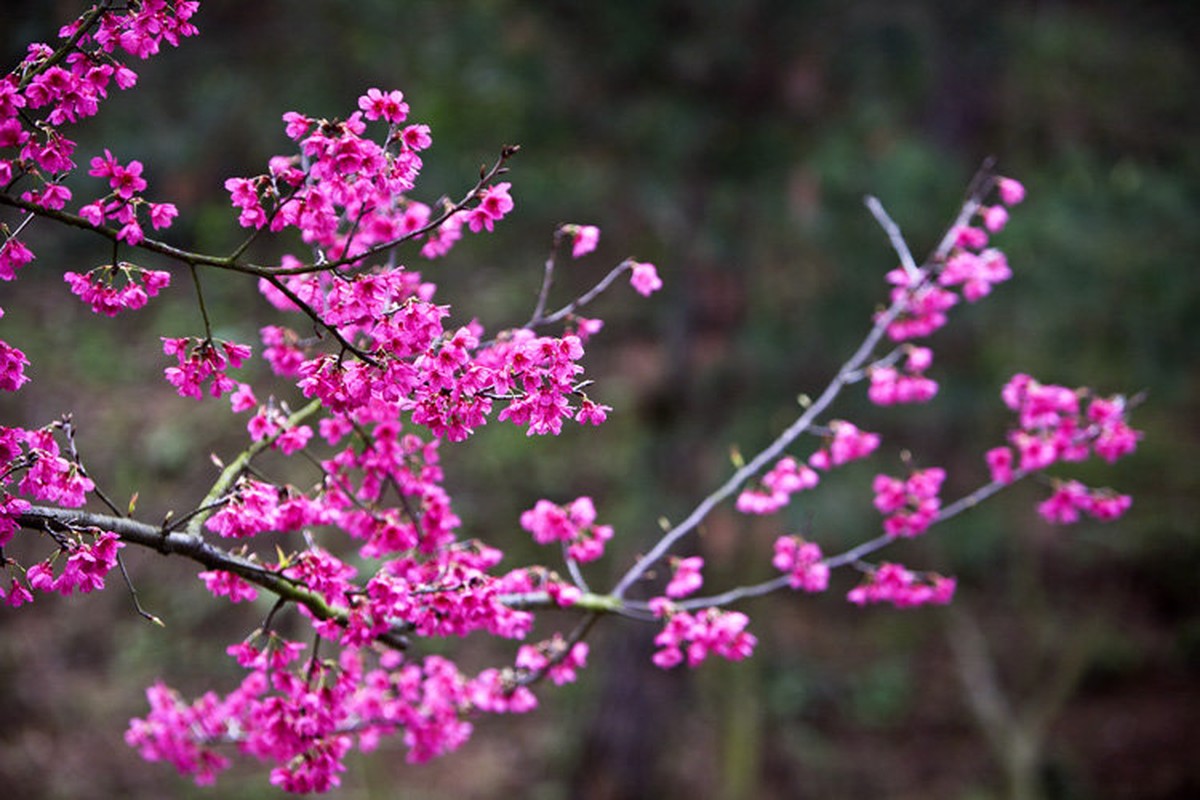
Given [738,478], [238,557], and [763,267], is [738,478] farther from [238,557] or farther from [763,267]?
[763,267]

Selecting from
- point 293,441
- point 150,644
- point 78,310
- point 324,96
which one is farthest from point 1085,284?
point 78,310

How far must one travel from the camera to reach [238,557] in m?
1.88

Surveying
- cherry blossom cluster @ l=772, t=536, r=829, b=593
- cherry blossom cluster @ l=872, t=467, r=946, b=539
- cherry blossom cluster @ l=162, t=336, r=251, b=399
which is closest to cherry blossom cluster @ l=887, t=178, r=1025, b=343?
cherry blossom cluster @ l=872, t=467, r=946, b=539

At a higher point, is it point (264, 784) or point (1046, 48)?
point (1046, 48)

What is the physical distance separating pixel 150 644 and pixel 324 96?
387 cm

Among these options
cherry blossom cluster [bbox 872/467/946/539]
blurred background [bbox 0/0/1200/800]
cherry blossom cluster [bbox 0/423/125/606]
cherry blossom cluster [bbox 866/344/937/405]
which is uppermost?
blurred background [bbox 0/0/1200/800]

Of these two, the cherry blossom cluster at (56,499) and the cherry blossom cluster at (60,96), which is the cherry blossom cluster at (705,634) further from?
the cherry blossom cluster at (60,96)

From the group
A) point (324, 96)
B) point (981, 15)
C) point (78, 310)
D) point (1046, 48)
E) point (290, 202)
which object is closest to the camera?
point (290, 202)

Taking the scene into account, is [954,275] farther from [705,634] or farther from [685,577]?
[705,634]

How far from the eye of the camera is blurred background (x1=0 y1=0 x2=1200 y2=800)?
4910 mm

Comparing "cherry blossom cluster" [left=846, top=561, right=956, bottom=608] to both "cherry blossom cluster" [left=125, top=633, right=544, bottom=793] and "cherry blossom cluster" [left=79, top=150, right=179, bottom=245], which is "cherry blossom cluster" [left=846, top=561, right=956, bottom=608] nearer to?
"cherry blossom cluster" [left=125, top=633, right=544, bottom=793]

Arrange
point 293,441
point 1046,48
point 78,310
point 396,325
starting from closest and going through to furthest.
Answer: point 396,325 → point 293,441 → point 1046,48 → point 78,310

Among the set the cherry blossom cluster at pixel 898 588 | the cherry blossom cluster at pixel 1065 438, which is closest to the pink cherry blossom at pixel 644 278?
the cherry blossom cluster at pixel 898 588

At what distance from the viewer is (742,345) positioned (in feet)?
18.0
